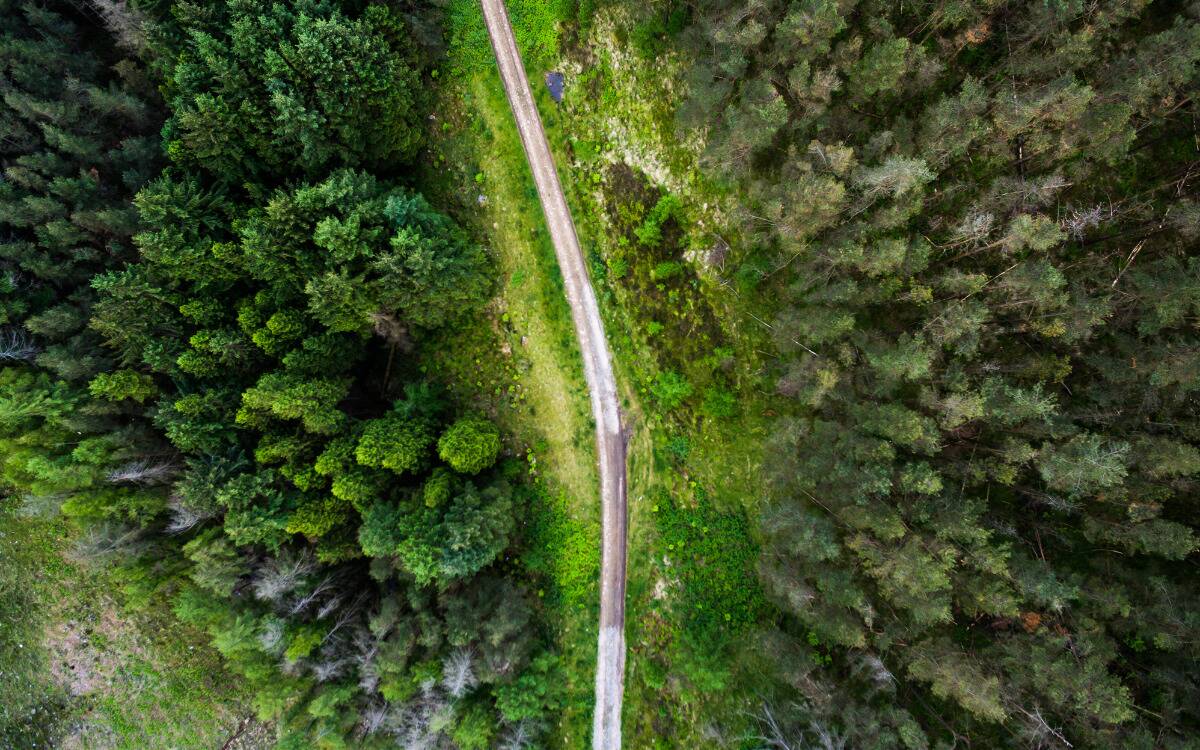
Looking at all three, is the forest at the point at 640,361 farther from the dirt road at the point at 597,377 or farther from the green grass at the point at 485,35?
the dirt road at the point at 597,377

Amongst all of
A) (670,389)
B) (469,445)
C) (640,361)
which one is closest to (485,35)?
(640,361)

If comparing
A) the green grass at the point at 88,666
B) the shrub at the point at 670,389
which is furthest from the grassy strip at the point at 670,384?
the green grass at the point at 88,666

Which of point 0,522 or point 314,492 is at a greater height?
point 0,522

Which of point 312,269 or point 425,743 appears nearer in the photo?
point 425,743

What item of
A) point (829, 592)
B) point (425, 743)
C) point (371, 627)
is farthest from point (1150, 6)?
point (425, 743)

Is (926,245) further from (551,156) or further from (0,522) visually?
(0,522)

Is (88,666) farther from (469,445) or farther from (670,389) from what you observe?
(670,389)
